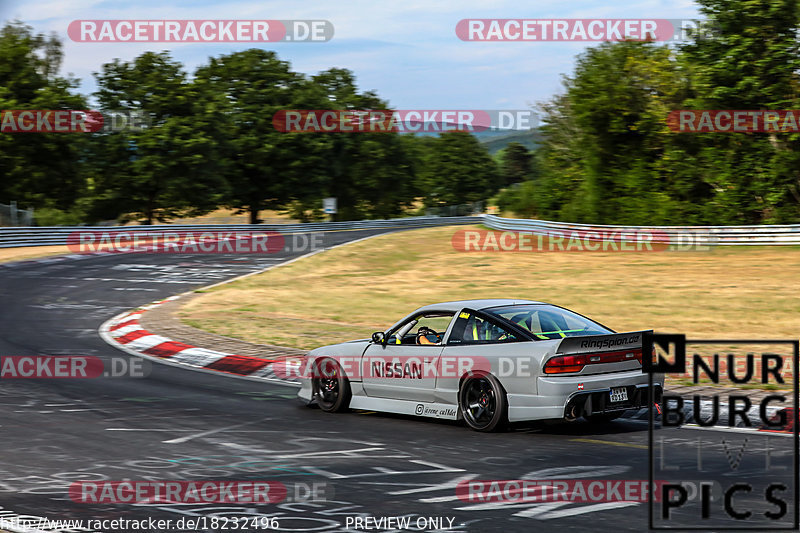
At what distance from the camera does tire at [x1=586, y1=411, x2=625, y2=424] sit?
9011mm

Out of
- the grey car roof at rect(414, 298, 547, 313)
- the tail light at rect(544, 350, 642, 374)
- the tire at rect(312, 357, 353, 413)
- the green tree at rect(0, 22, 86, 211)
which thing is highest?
the green tree at rect(0, 22, 86, 211)

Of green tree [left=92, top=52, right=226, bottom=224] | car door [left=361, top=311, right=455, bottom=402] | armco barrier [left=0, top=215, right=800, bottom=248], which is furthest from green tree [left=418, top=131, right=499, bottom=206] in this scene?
car door [left=361, top=311, right=455, bottom=402]

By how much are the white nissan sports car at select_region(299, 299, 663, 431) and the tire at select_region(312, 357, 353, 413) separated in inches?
0.4

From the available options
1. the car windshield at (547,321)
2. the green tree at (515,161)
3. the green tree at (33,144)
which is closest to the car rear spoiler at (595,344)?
the car windshield at (547,321)

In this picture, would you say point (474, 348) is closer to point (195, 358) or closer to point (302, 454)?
point (302, 454)

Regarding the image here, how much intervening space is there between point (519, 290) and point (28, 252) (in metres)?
20.4

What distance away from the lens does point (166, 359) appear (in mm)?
15195

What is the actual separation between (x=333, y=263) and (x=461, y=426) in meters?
24.4

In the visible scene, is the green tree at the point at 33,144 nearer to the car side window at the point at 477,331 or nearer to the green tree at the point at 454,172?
the car side window at the point at 477,331

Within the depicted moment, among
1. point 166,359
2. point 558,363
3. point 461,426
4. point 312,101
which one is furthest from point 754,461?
point 312,101

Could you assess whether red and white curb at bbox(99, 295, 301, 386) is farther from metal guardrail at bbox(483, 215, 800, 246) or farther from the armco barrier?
metal guardrail at bbox(483, 215, 800, 246)

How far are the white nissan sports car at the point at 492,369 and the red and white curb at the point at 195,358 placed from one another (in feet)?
8.37

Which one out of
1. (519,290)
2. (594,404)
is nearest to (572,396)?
(594,404)

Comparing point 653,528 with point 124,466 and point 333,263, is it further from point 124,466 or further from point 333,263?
point 333,263
